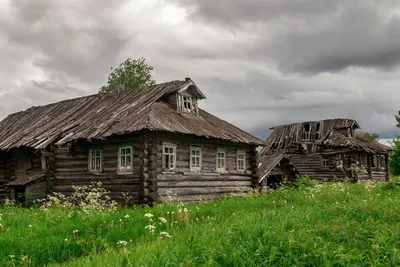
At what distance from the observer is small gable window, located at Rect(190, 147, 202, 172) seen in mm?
18425

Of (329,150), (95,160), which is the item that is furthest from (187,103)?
(329,150)

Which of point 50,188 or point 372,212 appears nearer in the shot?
point 372,212

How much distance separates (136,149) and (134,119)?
1274mm

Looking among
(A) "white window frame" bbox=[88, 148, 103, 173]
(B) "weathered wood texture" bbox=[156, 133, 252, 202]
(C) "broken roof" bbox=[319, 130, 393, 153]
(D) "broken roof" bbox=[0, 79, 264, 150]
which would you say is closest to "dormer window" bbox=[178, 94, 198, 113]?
(D) "broken roof" bbox=[0, 79, 264, 150]

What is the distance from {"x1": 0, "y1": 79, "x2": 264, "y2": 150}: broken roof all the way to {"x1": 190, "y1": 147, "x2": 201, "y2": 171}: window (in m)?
1.05

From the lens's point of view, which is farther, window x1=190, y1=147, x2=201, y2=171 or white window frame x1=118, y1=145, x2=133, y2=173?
window x1=190, y1=147, x2=201, y2=171

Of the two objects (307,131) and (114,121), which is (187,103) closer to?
(114,121)

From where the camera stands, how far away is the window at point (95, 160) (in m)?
17.8

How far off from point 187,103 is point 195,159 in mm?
3493

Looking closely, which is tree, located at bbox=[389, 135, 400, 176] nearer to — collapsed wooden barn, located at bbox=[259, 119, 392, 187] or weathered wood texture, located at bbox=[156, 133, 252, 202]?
collapsed wooden barn, located at bbox=[259, 119, 392, 187]

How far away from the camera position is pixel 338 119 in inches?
1396

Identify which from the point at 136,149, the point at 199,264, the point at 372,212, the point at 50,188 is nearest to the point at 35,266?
the point at 199,264

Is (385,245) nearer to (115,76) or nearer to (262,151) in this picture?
(262,151)

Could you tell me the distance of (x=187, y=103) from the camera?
20875 millimetres
